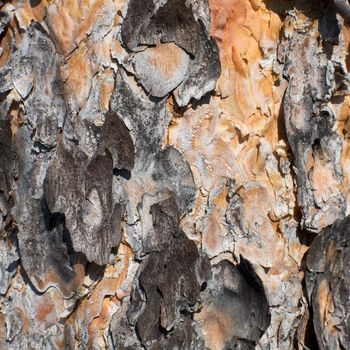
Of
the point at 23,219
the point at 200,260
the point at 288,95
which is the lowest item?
the point at 23,219

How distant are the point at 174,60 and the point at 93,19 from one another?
0.36ft

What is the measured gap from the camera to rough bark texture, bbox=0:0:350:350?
923mm

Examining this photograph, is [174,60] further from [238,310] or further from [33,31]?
[238,310]

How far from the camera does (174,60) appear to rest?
3.03 ft

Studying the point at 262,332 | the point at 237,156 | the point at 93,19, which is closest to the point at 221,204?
the point at 237,156

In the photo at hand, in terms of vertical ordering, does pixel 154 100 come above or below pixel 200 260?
above

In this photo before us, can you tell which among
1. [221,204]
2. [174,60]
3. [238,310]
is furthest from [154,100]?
[238,310]

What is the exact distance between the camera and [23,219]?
96cm

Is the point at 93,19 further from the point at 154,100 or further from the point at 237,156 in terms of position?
the point at 237,156

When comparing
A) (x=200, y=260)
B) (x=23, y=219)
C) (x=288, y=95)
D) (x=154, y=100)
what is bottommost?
(x=23, y=219)

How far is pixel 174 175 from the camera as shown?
939 mm

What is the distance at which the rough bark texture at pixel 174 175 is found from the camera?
92 cm

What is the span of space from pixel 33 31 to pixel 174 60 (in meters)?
0.18

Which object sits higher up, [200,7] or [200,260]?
[200,7]
